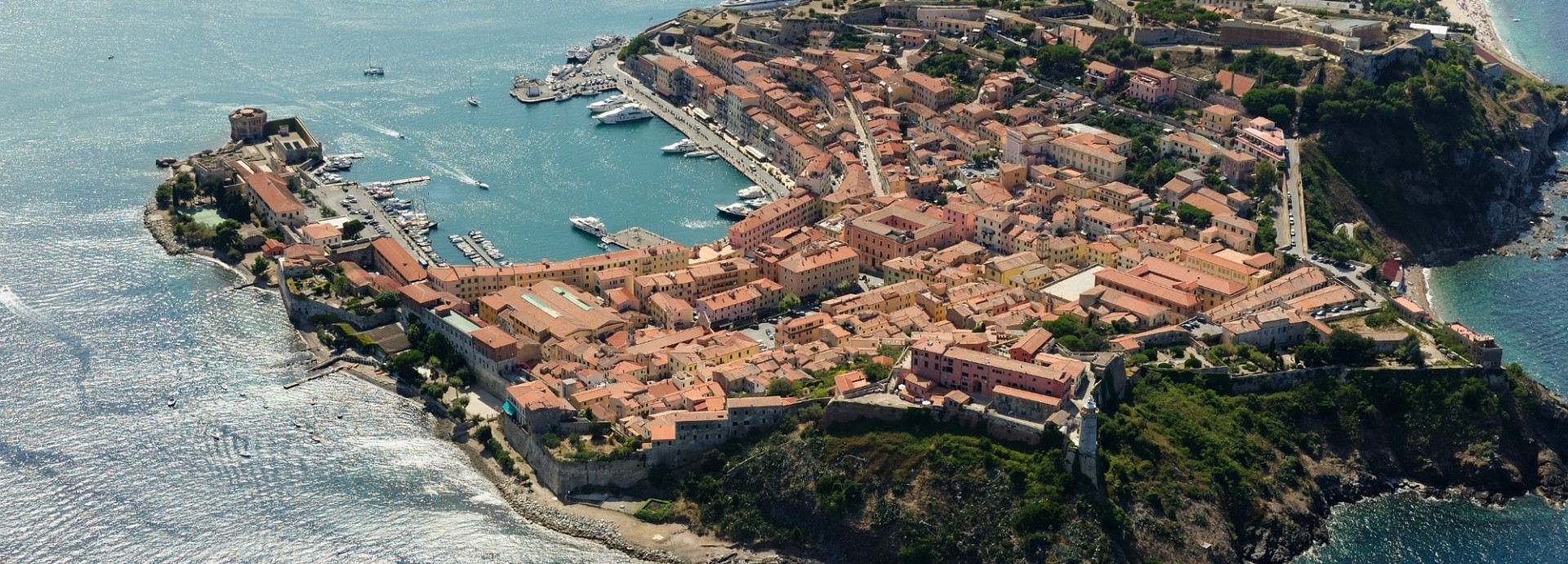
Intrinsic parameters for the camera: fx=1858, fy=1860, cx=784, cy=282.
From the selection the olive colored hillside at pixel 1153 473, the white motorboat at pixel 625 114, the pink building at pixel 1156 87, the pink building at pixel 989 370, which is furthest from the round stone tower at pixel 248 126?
the pink building at pixel 989 370

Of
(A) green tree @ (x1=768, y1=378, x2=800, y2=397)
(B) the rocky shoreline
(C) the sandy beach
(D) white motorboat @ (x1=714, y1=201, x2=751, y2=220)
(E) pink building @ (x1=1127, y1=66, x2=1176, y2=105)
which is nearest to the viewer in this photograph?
(A) green tree @ (x1=768, y1=378, x2=800, y2=397)

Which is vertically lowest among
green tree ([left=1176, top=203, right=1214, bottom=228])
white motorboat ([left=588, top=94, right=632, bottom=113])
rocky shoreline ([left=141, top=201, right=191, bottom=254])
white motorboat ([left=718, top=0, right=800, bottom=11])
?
white motorboat ([left=588, top=94, right=632, bottom=113])

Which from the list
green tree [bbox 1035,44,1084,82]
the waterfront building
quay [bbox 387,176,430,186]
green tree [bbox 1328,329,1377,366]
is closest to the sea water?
quay [bbox 387,176,430,186]

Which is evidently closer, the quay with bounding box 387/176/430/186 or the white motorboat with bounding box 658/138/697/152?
the quay with bounding box 387/176/430/186

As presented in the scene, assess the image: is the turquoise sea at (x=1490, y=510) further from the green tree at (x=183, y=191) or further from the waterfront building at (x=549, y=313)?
the green tree at (x=183, y=191)

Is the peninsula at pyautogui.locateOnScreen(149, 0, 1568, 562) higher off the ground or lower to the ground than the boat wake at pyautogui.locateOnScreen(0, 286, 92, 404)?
higher

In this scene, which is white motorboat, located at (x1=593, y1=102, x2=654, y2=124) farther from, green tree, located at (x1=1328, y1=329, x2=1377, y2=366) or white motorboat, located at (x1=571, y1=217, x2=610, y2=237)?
green tree, located at (x1=1328, y1=329, x2=1377, y2=366)
